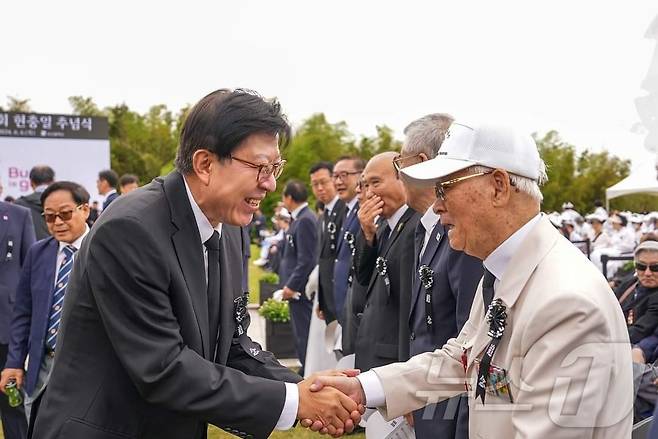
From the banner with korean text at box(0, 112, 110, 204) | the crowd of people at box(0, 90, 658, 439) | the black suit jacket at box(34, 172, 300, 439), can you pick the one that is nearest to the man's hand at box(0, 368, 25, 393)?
the crowd of people at box(0, 90, 658, 439)

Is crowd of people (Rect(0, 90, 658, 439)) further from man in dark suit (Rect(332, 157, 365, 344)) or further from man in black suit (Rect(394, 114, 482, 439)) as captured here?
man in dark suit (Rect(332, 157, 365, 344))

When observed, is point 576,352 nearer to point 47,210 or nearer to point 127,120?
point 47,210

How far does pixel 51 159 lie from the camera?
19.6 m

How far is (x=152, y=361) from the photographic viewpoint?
255 centimetres

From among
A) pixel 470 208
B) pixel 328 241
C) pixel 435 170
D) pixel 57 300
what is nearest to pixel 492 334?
pixel 470 208

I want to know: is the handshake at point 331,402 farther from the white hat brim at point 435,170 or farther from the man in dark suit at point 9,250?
the man in dark suit at point 9,250

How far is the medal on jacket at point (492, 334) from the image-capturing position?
2.37 m

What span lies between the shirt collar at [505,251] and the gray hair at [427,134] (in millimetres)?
1885

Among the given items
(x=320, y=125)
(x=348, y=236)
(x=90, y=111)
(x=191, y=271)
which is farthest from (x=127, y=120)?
(x=191, y=271)

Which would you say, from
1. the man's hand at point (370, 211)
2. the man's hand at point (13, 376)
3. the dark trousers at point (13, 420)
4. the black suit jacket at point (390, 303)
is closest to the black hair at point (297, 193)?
the man's hand at point (370, 211)

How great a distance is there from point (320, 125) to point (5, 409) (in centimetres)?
5561

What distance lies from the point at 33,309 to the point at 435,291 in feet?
9.05

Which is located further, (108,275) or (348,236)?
(348,236)

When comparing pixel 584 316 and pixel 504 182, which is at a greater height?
pixel 504 182
